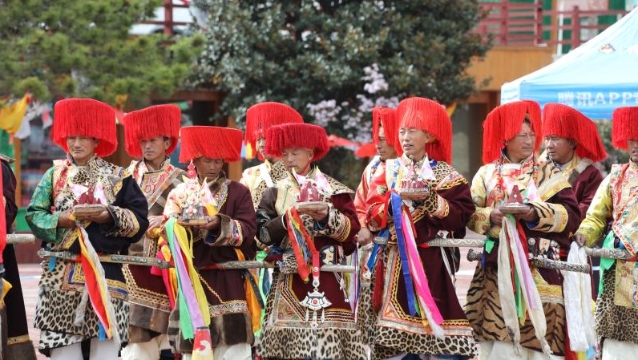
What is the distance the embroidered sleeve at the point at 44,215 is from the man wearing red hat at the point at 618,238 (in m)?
3.22

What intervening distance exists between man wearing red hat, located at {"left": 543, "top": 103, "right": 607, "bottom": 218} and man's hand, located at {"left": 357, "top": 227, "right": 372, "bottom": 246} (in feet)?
4.62

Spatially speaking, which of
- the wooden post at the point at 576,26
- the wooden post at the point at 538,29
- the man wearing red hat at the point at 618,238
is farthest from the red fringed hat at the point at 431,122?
the wooden post at the point at 538,29

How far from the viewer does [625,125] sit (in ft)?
27.9

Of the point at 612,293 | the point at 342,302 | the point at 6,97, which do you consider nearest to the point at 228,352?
the point at 342,302

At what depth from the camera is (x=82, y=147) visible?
806 cm

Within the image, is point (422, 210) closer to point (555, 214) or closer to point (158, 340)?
point (555, 214)

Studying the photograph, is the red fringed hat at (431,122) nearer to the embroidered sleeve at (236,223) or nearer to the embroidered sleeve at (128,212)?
the embroidered sleeve at (236,223)

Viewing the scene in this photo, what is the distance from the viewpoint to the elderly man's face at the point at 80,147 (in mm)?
8047

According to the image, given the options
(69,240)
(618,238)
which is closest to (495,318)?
(618,238)

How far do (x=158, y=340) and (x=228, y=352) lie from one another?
1.27 meters

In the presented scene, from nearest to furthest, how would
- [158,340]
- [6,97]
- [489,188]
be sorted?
[489,188]
[158,340]
[6,97]

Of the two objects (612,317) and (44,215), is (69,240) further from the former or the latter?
(612,317)

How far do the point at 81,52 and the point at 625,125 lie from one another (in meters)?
11.5

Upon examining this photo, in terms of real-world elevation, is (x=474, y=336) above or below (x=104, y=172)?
below
